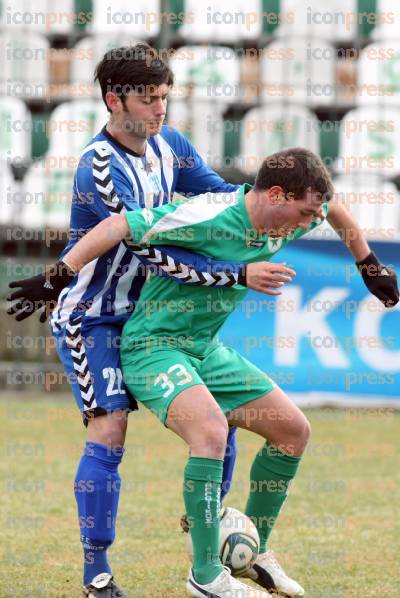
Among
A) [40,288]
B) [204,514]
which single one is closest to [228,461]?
[204,514]

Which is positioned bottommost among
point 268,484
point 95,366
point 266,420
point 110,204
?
point 268,484

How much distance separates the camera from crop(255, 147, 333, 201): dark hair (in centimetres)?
431

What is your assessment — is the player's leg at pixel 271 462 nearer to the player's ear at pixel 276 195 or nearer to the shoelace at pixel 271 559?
the shoelace at pixel 271 559

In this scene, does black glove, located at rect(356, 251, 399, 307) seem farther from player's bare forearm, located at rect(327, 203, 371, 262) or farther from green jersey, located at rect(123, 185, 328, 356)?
green jersey, located at rect(123, 185, 328, 356)

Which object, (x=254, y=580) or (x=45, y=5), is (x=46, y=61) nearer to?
(x=45, y=5)

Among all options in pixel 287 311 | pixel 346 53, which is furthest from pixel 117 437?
pixel 346 53

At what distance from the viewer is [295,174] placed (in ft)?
14.1

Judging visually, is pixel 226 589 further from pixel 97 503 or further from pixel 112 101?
pixel 112 101

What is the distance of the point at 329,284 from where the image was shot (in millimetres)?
9711

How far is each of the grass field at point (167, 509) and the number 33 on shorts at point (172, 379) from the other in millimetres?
846

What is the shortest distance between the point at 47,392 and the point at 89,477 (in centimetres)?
610

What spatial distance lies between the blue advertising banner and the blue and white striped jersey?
483 centimetres

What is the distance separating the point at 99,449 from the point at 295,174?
1.19 metres

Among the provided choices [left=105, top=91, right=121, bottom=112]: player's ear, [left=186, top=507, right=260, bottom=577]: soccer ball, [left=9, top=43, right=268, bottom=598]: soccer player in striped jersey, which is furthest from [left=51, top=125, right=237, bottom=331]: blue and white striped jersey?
[left=186, top=507, right=260, bottom=577]: soccer ball
